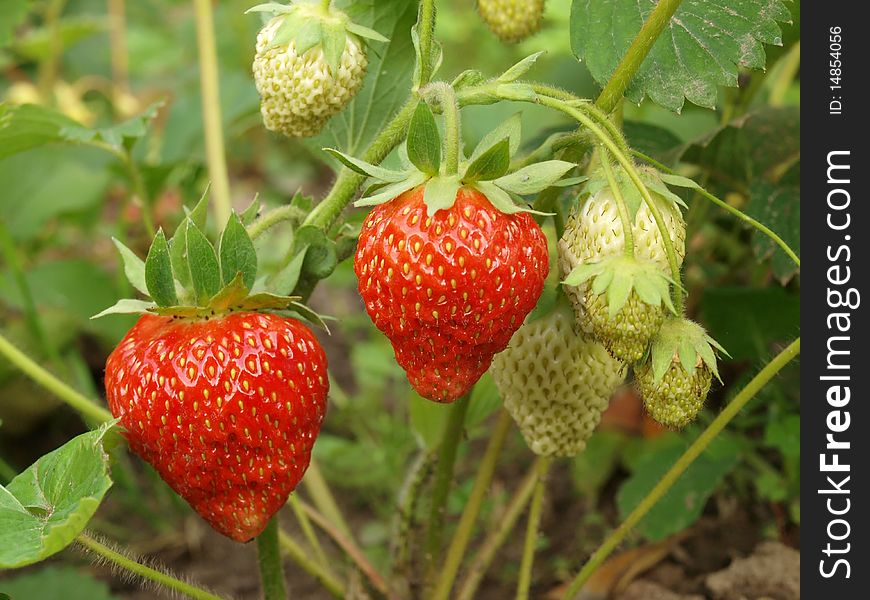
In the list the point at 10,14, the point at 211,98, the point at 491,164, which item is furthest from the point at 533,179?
the point at 10,14

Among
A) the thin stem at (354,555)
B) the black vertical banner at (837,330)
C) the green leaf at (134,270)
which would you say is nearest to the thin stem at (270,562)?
the thin stem at (354,555)

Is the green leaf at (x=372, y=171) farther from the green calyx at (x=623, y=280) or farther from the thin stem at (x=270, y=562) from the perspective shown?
the thin stem at (x=270, y=562)

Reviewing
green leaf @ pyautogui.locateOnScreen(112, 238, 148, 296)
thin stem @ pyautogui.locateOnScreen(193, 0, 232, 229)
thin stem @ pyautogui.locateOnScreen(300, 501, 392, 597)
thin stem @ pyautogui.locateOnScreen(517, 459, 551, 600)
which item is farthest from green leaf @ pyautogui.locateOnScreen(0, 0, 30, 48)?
thin stem @ pyautogui.locateOnScreen(517, 459, 551, 600)

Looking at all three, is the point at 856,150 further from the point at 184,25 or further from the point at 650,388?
the point at 184,25

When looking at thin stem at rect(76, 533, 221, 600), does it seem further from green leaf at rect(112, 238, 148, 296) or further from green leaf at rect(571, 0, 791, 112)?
green leaf at rect(571, 0, 791, 112)

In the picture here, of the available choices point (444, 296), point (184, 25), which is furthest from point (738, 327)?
point (184, 25)

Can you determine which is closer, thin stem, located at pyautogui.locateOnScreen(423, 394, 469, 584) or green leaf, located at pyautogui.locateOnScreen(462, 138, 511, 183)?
green leaf, located at pyautogui.locateOnScreen(462, 138, 511, 183)

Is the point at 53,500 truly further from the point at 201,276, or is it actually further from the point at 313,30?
the point at 313,30
